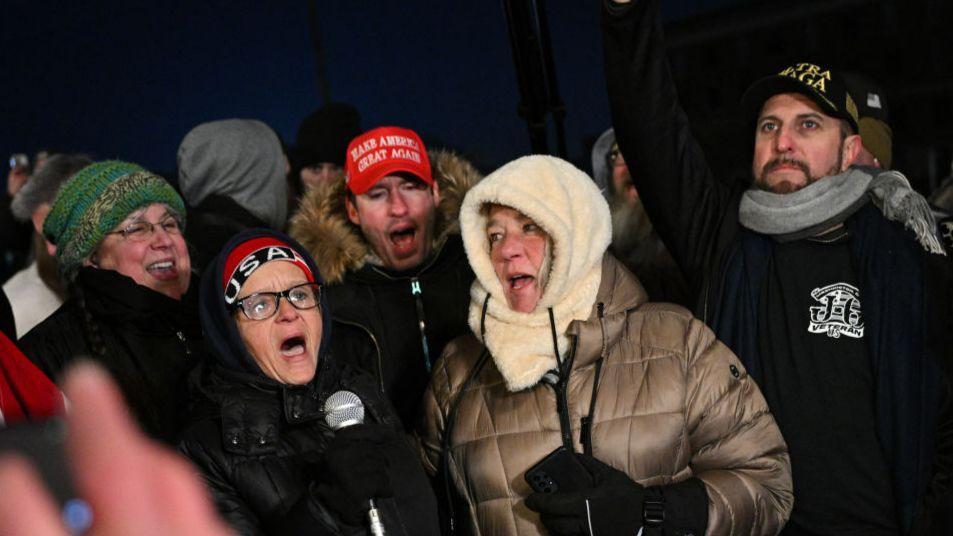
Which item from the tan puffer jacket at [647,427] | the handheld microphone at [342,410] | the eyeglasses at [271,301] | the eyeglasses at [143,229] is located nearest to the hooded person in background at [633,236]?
the tan puffer jacket at [647,427]

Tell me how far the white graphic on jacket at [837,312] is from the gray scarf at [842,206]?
0.18 m

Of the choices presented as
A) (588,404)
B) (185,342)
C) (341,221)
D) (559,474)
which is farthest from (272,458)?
(341,221)

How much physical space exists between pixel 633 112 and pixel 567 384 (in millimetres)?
831

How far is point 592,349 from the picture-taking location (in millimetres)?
2623

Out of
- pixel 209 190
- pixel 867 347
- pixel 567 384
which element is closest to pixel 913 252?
pixel 867 347

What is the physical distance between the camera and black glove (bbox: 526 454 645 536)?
2400mm

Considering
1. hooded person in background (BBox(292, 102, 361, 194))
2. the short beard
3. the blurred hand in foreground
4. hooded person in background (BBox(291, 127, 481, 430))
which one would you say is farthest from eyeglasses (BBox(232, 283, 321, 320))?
hooded person in background (BBox(292, 102, 361, 194))

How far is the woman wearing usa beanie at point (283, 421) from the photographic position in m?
2.24

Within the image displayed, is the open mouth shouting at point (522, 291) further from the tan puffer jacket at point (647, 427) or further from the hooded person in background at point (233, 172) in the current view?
the hooded person in background at point (233, 172)

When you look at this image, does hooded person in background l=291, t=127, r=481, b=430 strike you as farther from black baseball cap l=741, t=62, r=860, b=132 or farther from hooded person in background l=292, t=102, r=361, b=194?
hooded person in background l=292, t=102, r=361, b=194

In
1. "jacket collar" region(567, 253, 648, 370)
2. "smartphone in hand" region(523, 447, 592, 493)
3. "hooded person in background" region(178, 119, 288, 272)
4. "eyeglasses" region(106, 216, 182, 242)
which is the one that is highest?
"hooded person in background" region(178, 119, 288, 272)

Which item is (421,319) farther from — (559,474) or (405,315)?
(559,474)

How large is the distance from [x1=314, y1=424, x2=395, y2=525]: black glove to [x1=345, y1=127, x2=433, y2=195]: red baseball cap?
1434 mm

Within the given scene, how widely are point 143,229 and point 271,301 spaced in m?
0.87
